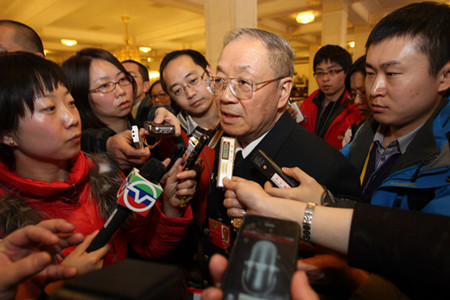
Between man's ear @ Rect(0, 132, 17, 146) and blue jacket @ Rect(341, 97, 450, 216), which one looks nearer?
blue jacket @ Rect(341, 97, 450, 216)

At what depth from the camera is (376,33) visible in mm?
1262

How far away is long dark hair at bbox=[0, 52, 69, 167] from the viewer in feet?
3.57

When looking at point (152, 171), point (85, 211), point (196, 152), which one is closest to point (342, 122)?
point (196, 152)

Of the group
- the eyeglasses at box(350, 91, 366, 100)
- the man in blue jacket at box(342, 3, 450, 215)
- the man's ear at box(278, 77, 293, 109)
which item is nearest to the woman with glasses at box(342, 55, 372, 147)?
the eyeglasses at box(350, 91, 366, 100)

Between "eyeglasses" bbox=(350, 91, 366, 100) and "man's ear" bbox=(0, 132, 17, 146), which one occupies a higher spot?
"eyeglasses" bbox=(350, 91, 366, 100)

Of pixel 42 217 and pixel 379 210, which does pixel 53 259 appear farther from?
pixel 379 210

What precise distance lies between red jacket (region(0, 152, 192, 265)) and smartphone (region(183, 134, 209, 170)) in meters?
0.33

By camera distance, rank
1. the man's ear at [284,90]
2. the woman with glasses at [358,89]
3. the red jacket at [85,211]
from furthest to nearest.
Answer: the woman with glasses at [358,89] → the man's ear at [284,90] → the red jacket at [85,211]

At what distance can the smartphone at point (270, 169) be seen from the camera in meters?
1.01

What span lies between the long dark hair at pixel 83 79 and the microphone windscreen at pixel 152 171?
3.34 ft

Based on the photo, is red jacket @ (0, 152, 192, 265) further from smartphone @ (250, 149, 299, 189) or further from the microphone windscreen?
smartphone @ (250, 149, 299, 189)

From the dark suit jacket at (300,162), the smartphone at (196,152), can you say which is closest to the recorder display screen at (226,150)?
the smartphone at (196,152)

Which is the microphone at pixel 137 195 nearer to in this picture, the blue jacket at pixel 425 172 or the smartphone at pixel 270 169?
the smartphone at pixel 270 169

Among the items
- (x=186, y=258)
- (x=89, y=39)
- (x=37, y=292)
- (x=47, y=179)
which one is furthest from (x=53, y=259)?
(x=89, y=39)
